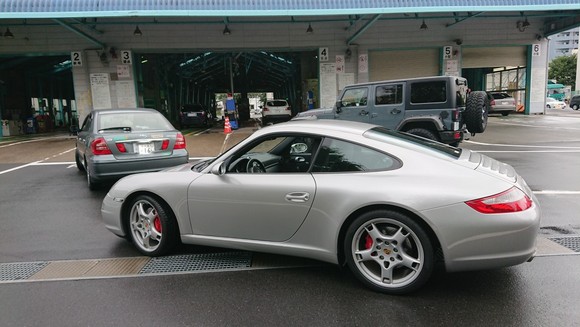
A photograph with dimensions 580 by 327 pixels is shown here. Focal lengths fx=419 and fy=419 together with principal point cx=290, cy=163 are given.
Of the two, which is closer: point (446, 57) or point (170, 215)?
point (170, 215)

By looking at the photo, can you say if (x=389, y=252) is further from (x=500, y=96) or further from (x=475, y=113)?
(x=500, y=96)

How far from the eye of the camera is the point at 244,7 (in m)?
16.5

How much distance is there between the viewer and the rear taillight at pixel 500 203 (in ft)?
9.93

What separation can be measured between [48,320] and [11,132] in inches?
882

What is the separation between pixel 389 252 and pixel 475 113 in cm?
742

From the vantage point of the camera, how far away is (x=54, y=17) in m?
15.8

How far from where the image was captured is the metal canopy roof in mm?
15695

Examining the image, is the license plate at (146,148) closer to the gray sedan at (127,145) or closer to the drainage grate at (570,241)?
the gray sedan at (127,145)

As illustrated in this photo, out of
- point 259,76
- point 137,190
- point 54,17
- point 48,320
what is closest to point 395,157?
point 137,190

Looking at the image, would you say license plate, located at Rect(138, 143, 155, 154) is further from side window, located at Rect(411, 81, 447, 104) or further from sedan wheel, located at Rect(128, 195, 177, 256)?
side window, located at Rect(411, 81, 447, 104)

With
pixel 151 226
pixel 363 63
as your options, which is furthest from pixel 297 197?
pixel 363 63

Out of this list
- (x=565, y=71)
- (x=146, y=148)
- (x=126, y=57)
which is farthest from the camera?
(x=565, y=71)

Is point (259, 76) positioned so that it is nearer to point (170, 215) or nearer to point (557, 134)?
point (557, 134)

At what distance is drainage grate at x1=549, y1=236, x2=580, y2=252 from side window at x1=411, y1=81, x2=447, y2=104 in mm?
5326
